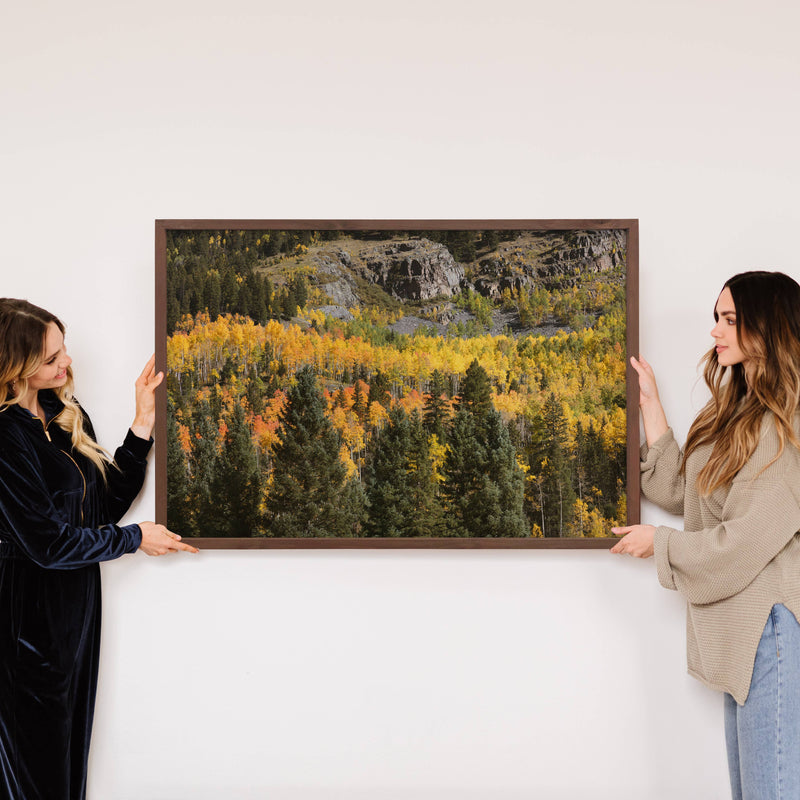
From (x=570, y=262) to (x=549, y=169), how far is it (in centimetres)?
27

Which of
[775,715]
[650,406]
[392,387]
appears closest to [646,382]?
[650,406]

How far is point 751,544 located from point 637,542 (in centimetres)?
28

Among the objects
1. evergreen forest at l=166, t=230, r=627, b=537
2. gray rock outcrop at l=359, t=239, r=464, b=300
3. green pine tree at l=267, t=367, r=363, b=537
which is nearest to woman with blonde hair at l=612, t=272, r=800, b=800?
evergreen forest at l=166, t=230, r=627, b=537

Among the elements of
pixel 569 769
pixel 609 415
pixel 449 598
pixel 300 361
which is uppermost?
pixel 300 361

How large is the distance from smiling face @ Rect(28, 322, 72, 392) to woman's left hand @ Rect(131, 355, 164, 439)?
0.18 meters

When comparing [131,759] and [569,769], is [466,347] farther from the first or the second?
[131,759]

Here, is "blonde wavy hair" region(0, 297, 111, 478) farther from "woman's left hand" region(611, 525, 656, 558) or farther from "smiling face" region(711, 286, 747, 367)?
"smiling face" region(711, 286, 747, 367)

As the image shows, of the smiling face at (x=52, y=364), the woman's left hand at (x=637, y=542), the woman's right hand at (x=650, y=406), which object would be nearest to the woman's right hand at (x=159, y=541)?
the smiling face at (x=52, y=364)

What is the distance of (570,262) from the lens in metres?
1.72

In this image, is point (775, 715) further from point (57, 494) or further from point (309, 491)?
point (57, 494)

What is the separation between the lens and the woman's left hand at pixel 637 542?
162cm

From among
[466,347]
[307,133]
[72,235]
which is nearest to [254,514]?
[466,347]

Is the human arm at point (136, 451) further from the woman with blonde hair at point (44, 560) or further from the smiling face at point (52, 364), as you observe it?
the smiling face at point (52, 364)

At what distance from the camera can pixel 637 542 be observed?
162 cm
